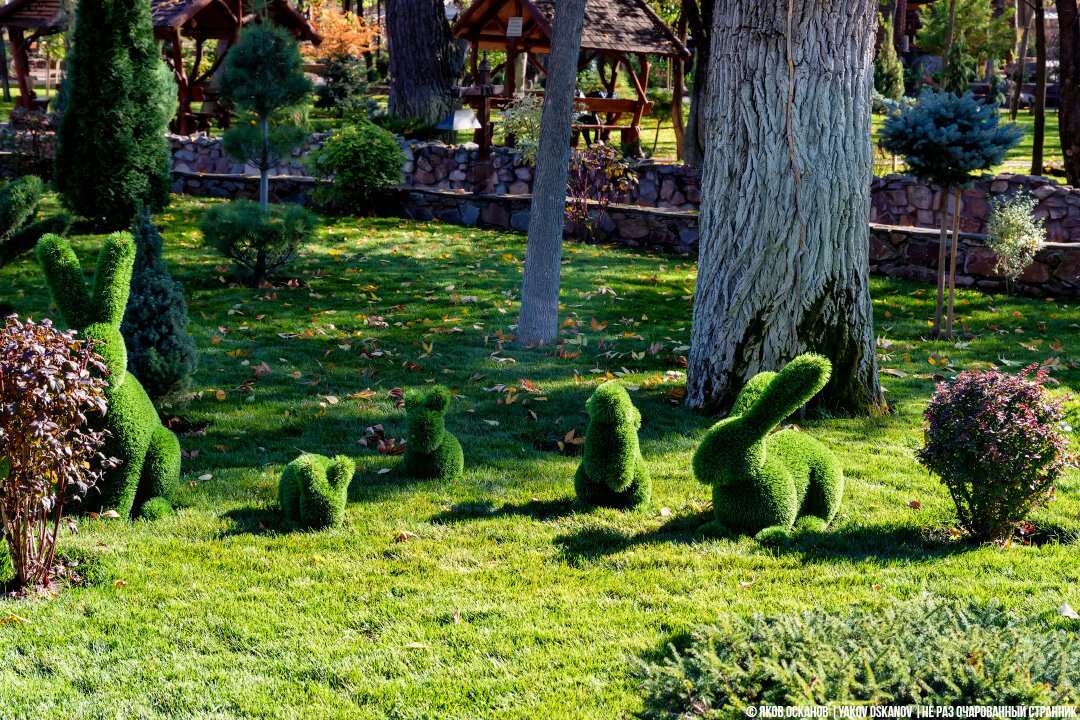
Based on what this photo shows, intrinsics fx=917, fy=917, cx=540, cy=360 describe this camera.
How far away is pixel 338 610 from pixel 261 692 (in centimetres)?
57

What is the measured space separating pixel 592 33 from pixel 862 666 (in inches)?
684

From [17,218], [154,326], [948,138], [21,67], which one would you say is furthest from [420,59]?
[154,326]

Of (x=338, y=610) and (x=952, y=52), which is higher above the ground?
(x=952, y=52)

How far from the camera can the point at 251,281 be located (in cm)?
991

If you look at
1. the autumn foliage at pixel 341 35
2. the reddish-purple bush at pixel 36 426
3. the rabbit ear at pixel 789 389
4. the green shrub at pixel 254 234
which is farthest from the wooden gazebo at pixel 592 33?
the reddish-purple bush at pixel 36 426

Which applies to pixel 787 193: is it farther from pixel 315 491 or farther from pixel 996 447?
pixel 315 491

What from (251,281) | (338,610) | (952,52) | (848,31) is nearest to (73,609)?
(338,610)

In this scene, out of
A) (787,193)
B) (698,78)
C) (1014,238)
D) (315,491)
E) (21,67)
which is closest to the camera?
(315,491)

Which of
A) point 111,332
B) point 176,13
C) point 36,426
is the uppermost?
point 176,13

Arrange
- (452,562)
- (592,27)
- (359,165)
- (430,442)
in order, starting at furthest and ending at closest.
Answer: (592,27), (359,165), (430,442), (452,562)

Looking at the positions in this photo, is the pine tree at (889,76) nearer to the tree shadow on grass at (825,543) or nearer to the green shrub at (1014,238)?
→ the green shrub at (1014,238)

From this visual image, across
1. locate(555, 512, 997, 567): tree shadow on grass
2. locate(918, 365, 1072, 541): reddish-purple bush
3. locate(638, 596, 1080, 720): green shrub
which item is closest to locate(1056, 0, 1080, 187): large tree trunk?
locate(918, 365, 1072, 541): reddish-purple bush

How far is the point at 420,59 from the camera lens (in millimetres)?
18438

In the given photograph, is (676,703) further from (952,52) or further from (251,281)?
(952,52)
